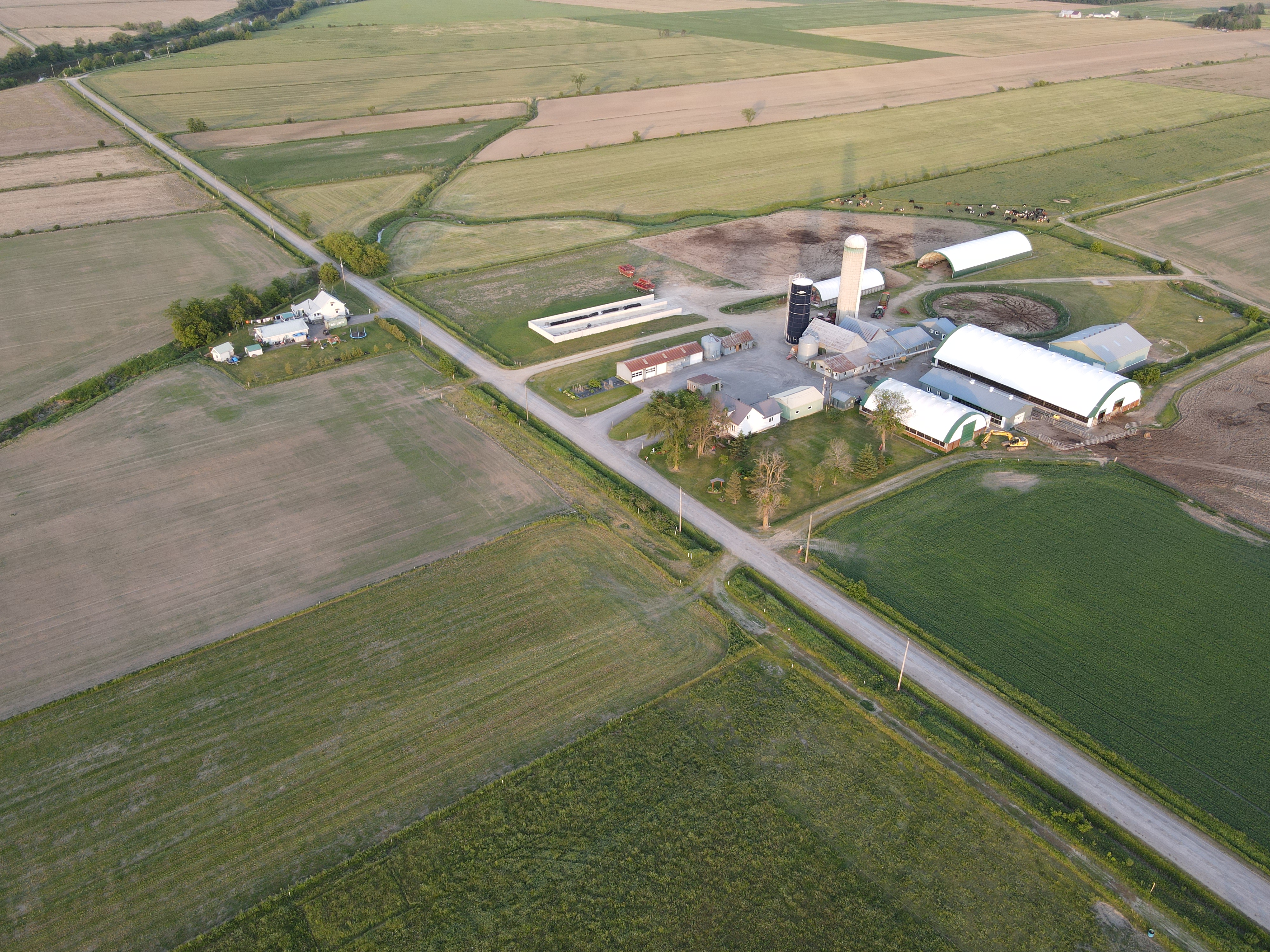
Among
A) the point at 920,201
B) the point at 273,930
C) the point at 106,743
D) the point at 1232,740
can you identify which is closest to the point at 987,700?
the point at 1232,740

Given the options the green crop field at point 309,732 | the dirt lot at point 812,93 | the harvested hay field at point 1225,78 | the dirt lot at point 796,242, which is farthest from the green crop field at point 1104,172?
the green crop field at point 309,732

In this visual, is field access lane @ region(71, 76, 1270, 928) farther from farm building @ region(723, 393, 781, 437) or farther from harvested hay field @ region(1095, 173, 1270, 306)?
harvested hay field @ region(1095, 173, 1270, 306)

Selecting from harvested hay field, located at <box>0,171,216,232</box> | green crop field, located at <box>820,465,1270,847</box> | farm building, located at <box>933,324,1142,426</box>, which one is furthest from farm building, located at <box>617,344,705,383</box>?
harvested hay field, located at <box>0,171,216,232</box>

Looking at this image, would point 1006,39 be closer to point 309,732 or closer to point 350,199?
point 350,199

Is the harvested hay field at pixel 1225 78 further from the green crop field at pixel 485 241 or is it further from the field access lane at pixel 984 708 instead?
the field access lane at pixel 984 708

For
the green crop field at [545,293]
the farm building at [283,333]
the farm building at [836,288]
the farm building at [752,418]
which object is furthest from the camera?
the farm building at [836,288]

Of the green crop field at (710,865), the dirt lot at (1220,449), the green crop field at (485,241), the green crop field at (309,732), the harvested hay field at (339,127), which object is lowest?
the green crop field at (710,865)

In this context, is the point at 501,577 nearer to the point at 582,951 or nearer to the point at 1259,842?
the point at 582,951
